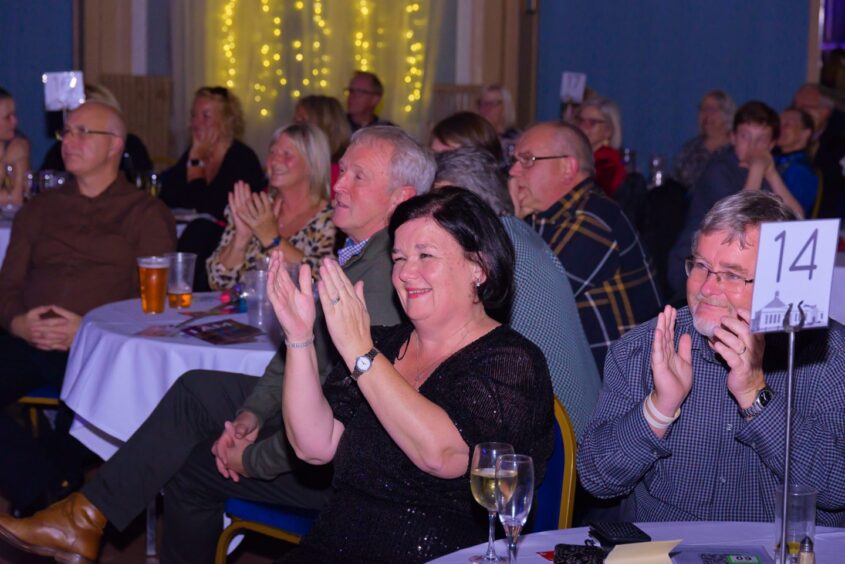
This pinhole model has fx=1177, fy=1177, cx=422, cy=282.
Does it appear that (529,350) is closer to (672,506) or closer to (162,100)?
(672,506)

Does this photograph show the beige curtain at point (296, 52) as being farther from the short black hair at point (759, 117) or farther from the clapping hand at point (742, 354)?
the clapping hand at point (742, 354)

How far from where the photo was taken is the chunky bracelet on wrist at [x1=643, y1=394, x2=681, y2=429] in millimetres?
2193

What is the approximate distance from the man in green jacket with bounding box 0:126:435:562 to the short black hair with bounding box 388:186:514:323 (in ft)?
1.84

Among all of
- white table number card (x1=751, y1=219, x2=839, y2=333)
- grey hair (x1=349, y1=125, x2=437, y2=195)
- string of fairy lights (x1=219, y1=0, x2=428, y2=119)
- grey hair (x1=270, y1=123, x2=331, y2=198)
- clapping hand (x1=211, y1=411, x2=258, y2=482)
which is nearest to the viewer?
white table number card (x1=751, y1=219, x2=839, y2=333)

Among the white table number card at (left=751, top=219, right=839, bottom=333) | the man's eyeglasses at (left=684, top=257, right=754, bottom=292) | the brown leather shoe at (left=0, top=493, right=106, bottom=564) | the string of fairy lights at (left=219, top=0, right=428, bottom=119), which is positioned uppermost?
the string of fairy lights at (left=219, top=0, right=428, bottom=119)

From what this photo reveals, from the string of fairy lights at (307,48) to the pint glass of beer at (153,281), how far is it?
5773mm

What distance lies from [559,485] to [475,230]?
55 cm

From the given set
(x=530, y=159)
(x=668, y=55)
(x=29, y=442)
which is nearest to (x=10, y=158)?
(x=29, y=442)

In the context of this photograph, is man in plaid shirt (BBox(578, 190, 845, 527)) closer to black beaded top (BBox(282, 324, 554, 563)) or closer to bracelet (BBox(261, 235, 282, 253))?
black beaded top (BBox(282, 324, 554, 563))

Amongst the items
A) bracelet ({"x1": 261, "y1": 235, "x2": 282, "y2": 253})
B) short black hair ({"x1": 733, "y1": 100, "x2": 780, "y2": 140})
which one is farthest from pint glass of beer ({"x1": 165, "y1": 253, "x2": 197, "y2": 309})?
short black hair ({"x1": 733, "y1": 100, "x2": 780, "y2": 140})

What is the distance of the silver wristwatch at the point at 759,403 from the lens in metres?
2.15

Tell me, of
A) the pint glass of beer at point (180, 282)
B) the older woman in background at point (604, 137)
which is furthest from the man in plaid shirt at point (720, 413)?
the older woman in background at point (604, 137)

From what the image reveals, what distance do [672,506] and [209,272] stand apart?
8.08ft

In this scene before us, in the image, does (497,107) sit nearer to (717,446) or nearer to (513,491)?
(717,446)
